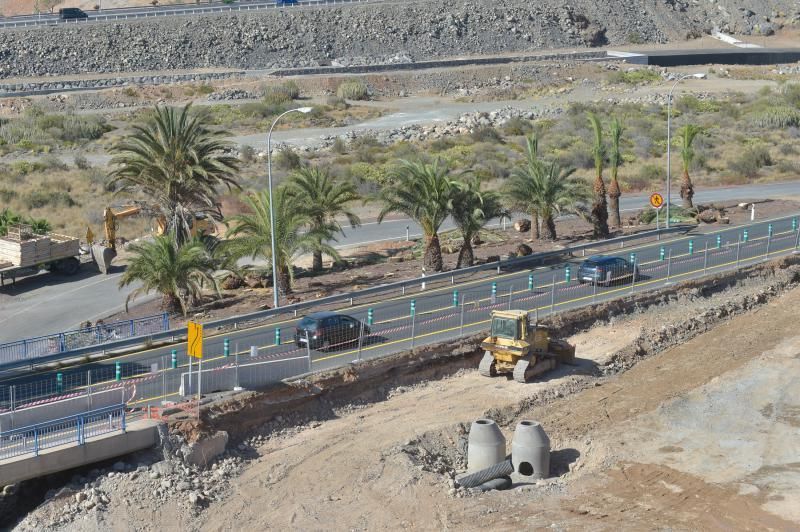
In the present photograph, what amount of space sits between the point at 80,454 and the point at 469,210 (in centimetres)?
2289

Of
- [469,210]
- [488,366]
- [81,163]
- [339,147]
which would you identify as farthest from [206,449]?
[339,147]

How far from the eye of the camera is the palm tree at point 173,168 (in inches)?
1743

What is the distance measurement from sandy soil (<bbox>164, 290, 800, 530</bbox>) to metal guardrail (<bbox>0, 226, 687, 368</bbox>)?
6.32m

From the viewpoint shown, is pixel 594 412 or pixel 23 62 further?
pixel 23 62

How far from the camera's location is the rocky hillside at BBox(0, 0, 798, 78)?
117125 millimetres

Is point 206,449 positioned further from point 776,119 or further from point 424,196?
point 776,119

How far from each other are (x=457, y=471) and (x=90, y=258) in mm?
30913

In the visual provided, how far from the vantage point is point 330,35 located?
124 metres

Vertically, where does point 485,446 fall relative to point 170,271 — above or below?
below

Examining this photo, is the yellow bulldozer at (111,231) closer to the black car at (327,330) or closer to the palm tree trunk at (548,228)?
the palm tree trunk at (548,228)

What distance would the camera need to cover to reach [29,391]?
95.6 feet

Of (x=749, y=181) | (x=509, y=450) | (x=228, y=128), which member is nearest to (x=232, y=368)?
(x=509, y=450)

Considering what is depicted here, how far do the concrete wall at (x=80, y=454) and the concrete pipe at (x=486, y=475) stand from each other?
7536 mm

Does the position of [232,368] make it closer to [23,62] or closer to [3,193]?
[3,193]
